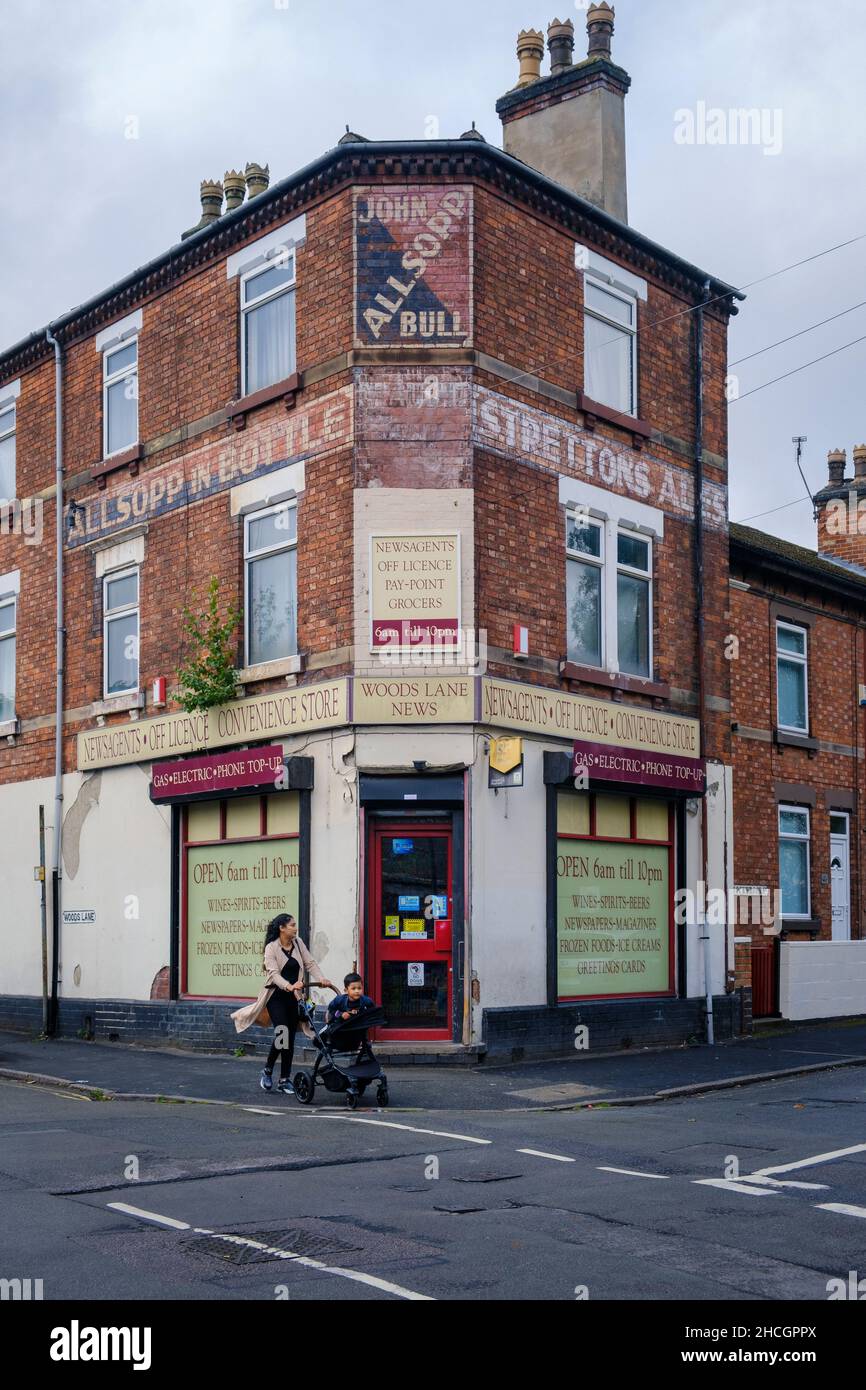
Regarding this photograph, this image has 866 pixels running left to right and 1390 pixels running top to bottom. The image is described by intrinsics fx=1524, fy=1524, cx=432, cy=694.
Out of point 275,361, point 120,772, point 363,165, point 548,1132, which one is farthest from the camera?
point 120,772

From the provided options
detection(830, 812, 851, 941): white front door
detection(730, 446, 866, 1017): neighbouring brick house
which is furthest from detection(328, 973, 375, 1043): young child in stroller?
detection(830, 812, 851, 941): white front door

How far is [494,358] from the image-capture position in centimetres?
1741

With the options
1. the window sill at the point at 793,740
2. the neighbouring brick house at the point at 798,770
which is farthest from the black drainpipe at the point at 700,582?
the window sill at the point at 793,740

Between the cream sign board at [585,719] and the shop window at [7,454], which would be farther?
the shop window at [7,454]

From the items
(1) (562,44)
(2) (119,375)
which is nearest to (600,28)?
(1) (562,44)

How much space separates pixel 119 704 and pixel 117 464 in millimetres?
3277

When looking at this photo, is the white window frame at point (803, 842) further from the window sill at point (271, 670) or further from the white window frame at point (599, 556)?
the window sill at point (271, 670)

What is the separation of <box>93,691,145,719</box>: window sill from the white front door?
1118 centimetres

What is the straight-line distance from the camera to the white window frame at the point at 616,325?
19016 millimetres

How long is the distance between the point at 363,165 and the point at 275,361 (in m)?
2.58

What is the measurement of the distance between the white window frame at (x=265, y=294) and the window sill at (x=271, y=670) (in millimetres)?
3327

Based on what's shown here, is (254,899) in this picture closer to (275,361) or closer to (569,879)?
(569,879)
